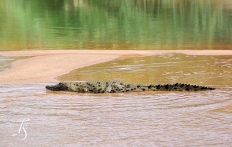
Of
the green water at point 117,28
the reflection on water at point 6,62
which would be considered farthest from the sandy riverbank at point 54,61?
the green water at point 117,28

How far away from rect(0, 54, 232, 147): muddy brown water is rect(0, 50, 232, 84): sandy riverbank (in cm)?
126

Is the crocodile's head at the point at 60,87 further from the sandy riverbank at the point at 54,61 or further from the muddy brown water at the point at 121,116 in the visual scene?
the sandy riverbank at the point at 54,61

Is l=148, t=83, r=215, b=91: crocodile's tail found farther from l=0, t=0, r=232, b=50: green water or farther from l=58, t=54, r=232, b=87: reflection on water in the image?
l=0, t=0, r=232, b=50: green water

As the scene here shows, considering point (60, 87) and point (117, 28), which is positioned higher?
point (117, 28)

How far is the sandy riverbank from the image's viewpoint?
1259 centimetres

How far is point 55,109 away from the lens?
915 centimetres

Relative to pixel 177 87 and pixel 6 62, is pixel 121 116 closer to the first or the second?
pixel 177 87

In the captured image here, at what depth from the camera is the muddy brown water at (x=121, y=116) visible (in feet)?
24.5

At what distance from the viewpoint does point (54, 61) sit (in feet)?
49.0

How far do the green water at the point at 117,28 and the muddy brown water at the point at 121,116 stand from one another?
7.37 m

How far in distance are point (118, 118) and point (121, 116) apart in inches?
5.4

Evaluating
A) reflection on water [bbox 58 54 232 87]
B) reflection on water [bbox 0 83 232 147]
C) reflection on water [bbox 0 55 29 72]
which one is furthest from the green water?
reflection on water [bbox 0 83 232 147]

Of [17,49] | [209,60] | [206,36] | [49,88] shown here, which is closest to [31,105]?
[49,88]

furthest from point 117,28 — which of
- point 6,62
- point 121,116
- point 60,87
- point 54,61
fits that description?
point 121,116
